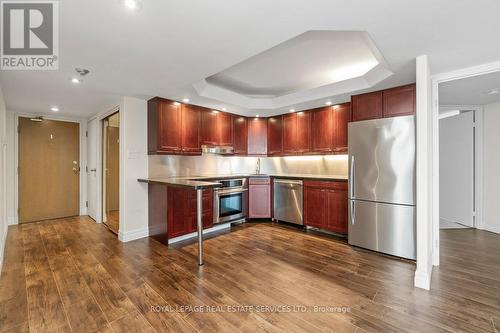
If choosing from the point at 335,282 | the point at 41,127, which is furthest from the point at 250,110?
the point at 41,127

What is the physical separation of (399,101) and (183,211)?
3.44 m

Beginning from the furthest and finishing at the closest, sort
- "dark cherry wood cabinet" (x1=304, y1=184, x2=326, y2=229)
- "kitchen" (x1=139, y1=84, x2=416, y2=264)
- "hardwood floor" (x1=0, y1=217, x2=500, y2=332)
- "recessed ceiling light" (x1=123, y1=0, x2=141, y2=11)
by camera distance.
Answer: "dark cherry wood cabinet" (x1=304, y1=184, x2=326, y2=229), "kitchen" (x1=139, y1=84, x2=416, y2=264), "hardwood floor" (x1=0, y1=217, x2=500, y2=332), "recessed ceiling light" (x1=123, y1=0, x2=141, y2=11)

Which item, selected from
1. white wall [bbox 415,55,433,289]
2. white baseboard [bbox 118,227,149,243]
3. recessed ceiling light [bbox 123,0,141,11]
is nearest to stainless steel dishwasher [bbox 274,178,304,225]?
white wall [bbox 415,55,433,289]

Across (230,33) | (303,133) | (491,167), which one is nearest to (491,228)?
(491,167)

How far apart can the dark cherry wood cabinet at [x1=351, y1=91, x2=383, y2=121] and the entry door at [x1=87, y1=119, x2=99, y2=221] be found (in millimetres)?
4904

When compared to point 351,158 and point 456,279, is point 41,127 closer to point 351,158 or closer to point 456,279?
point 351,158

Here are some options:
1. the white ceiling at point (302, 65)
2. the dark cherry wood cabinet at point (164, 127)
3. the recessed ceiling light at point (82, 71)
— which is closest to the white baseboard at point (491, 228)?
the white ceiling at point (302, 65)

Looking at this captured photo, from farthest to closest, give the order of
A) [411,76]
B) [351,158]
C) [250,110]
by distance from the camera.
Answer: [250,110] < [351,158] < [411,76]

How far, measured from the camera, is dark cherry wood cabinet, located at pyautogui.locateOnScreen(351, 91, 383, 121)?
10.3 feet

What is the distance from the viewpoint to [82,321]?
1.74 m

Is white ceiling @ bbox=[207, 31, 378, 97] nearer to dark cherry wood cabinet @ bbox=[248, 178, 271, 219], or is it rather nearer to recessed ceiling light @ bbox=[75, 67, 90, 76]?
recessed ceiling light @ bbox=[75, 67, 90, 76]

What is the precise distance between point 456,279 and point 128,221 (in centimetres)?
428

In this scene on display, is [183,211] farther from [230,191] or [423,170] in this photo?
[423,170]

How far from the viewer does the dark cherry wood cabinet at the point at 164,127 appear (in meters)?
3.63
